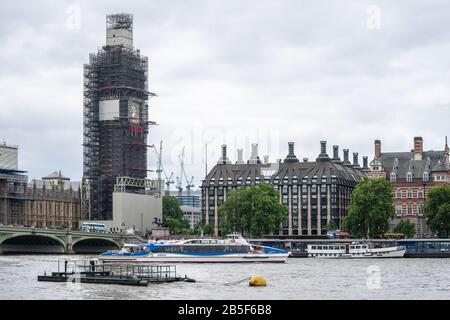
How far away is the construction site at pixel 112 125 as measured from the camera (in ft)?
601

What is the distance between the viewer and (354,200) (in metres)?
144

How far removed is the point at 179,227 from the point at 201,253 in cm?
8644

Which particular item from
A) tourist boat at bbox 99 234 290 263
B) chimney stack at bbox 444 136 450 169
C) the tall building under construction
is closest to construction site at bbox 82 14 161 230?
the tall building under construction

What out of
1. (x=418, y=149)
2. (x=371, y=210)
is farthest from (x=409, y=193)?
(x=371, y=210)

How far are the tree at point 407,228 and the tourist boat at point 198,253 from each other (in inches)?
1674

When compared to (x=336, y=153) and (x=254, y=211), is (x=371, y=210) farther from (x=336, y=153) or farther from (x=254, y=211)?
(x=336, y=153)

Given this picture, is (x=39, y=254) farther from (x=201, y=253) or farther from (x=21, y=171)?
(x=201, y=253)

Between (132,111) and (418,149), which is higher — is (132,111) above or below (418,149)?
above

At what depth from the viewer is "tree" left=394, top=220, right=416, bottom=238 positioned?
5861 inches

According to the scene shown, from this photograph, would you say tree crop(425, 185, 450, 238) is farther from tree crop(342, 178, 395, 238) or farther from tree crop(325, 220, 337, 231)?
tree crop(325, 220, 337, 231)

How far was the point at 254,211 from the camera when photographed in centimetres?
15475

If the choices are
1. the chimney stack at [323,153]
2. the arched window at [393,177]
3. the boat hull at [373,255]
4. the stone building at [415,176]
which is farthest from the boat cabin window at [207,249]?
the chimney stack at [323,153]

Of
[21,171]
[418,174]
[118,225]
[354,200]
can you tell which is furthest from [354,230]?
[21,171]

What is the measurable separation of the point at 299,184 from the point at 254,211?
22986mm
